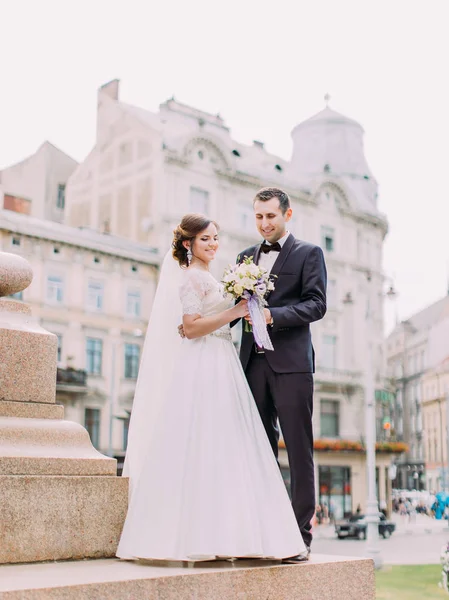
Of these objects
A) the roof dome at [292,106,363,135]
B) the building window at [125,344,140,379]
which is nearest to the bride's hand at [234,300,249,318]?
the building window at [125,344,140,379]

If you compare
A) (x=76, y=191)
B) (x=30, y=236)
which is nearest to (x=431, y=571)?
(x=30, y=236)

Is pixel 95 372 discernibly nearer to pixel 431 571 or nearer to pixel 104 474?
pixel 431 571

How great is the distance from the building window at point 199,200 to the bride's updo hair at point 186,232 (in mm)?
31641

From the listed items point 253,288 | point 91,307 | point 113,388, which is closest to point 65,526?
point 253,288

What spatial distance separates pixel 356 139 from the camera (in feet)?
152

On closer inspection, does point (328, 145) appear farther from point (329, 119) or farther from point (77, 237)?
point (77, 237)

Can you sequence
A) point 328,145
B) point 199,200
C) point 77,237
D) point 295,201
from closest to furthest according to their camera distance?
point 77,237 → point 199,200 → point 295,201 → point 328,145

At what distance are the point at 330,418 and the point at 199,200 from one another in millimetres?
13116

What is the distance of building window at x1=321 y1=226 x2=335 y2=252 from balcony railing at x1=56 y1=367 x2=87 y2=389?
16714 millimetres

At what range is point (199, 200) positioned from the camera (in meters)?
37.1

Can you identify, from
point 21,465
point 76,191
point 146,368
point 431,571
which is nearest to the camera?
point 21,465

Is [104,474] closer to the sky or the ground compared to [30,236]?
closer to the ground

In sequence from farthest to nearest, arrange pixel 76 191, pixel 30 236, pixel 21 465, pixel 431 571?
pixel 76 191, pixel 30 236, pixel 431 571, pixel 21 465

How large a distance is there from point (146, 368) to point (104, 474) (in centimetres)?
67
